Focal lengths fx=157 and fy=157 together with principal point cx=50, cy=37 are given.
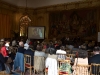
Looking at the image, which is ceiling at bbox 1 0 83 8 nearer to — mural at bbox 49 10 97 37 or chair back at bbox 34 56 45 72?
mural at bbox 49 10 97 37

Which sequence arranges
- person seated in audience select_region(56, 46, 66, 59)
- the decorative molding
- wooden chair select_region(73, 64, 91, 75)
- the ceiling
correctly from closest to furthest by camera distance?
wooden chair select_region(73, 64, 91, 75), person seated in audience select_region(56, 46, 66, 59), the decorative molding, the ceiling

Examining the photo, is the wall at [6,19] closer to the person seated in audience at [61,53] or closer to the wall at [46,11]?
the wall at [46,11]

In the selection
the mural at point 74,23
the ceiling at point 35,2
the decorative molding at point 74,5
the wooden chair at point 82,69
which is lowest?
the wooden chair at point 82,69

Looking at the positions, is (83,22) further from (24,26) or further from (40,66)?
(40,66)

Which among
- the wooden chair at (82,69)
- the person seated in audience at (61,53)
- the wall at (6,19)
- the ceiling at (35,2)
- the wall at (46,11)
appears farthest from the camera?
the ceiling at (35,2)

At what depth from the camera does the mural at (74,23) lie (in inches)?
555

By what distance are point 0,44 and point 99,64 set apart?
14.6 ft

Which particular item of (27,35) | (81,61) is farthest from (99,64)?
(27,35)

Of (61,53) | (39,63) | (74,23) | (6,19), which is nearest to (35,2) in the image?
(6,19)

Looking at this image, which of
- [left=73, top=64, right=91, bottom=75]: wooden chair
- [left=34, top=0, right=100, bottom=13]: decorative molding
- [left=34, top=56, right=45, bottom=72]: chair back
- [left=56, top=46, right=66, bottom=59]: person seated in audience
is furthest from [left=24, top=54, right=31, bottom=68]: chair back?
[left=34, top=0, right=100, bottom=13]: decorative molding

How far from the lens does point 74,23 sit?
596 inches

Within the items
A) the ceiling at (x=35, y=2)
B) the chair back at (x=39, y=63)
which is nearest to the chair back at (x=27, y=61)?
the chair back at (x=39, y=63)

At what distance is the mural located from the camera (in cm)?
1410

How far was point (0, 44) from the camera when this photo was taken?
7.00m
